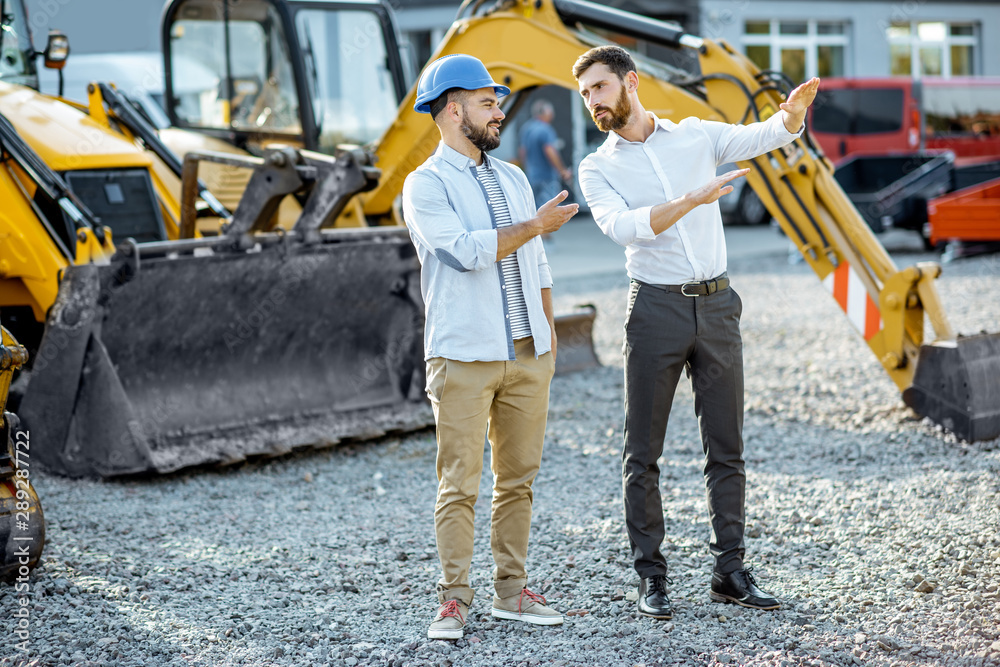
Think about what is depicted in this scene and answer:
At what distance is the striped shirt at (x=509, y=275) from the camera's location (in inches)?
141

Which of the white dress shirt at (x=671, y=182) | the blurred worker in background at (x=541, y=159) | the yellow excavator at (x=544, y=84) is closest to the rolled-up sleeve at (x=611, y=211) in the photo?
the white dress shirt at (x=671, y=182)

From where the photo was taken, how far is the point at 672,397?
3.79 m

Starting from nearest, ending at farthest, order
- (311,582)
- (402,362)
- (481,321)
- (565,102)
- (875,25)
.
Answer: (481,321)
(311,582)
(402,362)
(565,102)
(875,25)

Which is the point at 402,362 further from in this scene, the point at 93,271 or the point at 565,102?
the point at 565,102

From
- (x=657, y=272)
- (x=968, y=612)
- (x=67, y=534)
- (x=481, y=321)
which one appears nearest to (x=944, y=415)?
(x=968, y=612)

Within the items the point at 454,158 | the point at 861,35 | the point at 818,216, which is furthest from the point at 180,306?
the point at 861,35

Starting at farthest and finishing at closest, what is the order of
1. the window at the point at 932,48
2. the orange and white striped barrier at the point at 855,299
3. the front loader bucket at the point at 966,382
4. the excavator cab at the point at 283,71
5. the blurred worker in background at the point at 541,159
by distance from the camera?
the window at the point at 932,48
the blurred worker in background at the point at 541,159
the excavator cab at the point at 283,71
the orange and white striped barrier at the point at 855,299
the front loader bucket at the point at 966,382

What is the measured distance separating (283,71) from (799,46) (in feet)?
59.2

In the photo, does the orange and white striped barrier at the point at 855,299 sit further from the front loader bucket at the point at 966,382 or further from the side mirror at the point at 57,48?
the side mirror at the point at 57,48

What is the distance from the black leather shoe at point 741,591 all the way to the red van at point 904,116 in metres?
14.1

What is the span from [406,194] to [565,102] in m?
18.7

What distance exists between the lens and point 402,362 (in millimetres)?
6586

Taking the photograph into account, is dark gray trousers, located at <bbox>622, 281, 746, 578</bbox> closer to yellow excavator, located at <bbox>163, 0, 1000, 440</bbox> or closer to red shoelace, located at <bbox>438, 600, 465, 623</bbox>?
red shoelace, located at <bbox>438, 600, 465, 623</bbox>

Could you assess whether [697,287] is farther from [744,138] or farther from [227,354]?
[227,354]
